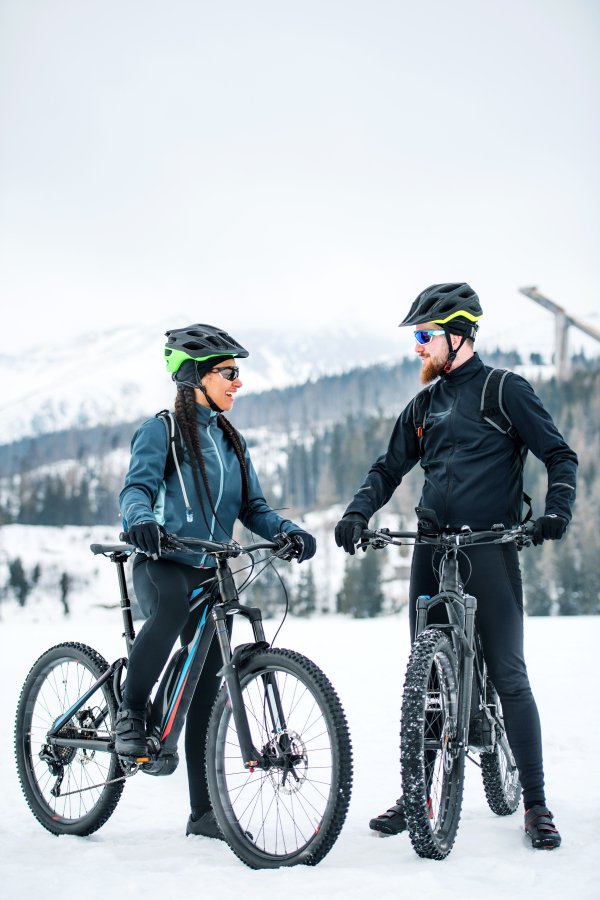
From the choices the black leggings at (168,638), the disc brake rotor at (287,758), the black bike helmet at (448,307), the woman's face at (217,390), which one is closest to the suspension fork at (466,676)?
the disc brake rotor at (287,758)

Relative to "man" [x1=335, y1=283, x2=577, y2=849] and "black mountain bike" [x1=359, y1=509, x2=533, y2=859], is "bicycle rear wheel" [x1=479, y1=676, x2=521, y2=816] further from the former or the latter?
"man" [x1=335, y1=283, x2=577, y2=849]

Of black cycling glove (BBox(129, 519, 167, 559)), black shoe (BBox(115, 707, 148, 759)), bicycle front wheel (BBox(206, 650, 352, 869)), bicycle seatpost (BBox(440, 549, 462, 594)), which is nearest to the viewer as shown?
bicycle front wheel (BBox(206, 650, 352, 869))

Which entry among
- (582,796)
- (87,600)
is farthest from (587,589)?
(582,796)

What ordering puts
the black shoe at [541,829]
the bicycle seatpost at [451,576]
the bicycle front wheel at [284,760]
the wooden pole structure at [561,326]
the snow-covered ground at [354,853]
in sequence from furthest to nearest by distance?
the wooden pole structure at [561,326] → the bicycle seatpost at [451,576] → the black shoe at [541,829] → the bicycle front wheel at [284,760] → the snow-covered ground at [354,853]

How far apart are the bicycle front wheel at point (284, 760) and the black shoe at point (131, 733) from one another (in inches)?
10.7

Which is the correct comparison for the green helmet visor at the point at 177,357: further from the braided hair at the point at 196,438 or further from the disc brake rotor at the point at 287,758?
the disc brake rotor at the point at 287,758

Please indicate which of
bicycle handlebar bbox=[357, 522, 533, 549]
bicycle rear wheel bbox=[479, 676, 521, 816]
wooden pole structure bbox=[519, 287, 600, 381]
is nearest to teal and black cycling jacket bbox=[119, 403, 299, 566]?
bicycle handlebar bbox=[357, 522, 533, 549]

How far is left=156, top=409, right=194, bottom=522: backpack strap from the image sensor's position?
124 inches

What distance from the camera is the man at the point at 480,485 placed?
3.01 m

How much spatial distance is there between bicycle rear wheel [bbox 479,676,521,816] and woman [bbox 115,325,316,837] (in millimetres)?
1067

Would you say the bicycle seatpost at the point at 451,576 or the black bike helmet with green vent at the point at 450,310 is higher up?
the black bike helmet with green vent at the point at 450,310

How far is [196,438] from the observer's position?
3.22 metres

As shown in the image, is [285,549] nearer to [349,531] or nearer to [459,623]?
[349,531]

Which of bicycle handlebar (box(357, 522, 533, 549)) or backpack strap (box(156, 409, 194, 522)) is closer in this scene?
bicycle handlebar (box(357, 522, 533, 549))
